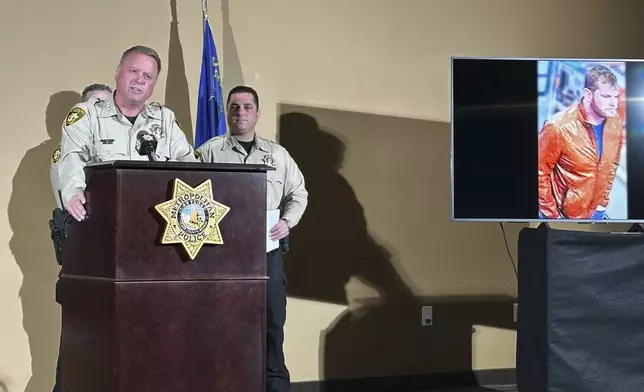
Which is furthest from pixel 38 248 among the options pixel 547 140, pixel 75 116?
pixel 547 140

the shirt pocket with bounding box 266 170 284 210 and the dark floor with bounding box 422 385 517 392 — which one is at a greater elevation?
the shirt pocket with bounding box 266 170 284 210

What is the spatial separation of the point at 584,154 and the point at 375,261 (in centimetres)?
133

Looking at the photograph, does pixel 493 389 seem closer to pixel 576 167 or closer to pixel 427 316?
pixel 427 316

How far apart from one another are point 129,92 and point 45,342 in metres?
1.65

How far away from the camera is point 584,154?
3.52 m

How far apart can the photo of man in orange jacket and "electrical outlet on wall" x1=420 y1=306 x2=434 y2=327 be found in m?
1.14

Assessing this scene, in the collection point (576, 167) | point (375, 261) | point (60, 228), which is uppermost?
point (576, 167)

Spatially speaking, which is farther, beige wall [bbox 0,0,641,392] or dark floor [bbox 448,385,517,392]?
dark floor [bbox 448,385,517,392]

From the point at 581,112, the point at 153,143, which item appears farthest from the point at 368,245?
the point at 153,143

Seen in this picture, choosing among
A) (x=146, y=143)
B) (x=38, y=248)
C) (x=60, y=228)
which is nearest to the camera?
(x=146, y=143)

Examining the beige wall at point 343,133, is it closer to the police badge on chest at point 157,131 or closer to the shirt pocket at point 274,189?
the shirt pocket at point 274,189

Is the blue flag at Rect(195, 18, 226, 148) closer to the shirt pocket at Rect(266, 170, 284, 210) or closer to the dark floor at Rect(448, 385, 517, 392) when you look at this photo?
the shirt pocket at Rect(266, 170, 284, 210)

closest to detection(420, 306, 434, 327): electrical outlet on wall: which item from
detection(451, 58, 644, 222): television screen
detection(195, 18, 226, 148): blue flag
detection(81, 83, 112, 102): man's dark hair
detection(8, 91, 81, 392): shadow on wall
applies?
detection(451, 58, 644, 222): television screen

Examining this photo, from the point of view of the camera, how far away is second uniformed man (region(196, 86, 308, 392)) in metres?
3.53
